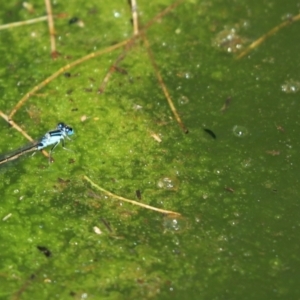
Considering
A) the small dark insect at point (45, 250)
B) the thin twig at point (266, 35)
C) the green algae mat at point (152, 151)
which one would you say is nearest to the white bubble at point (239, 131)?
the green algae mat at point (152, 151)

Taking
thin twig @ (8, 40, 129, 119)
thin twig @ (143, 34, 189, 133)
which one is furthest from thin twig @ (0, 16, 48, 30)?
thin twig @ (143, 34, 189, 133)

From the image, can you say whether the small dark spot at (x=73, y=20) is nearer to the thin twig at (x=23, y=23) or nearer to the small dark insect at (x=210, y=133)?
the thin twig at (x=23, y=23)

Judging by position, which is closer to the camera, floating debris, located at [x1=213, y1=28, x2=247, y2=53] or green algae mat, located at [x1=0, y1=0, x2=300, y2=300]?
green algae mat, located at [x1=0, y1=0, x2=300, y2=300]

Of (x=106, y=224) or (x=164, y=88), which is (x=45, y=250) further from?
(x=164, y=88)

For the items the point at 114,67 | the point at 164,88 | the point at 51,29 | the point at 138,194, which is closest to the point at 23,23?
the point at 51,29

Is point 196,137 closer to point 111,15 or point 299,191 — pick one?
point 299,191

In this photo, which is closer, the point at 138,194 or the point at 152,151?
the point at 138,194

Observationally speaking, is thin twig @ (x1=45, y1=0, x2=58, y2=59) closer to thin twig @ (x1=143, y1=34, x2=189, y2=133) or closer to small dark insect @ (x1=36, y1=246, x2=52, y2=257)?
thin twig @ (x1=143, y1=34, x2=189, y2=133)

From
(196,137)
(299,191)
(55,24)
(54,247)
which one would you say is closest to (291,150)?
(299,191)
